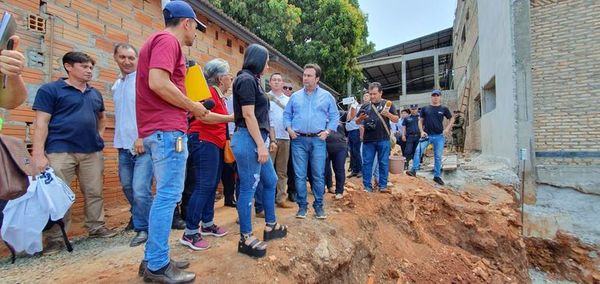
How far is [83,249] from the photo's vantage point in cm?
305

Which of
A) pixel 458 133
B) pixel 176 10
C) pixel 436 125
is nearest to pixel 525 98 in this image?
pixel 436 125

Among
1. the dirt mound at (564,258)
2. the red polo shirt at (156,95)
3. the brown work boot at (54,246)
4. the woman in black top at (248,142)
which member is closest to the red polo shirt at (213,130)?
the woman in black top at (248,142)

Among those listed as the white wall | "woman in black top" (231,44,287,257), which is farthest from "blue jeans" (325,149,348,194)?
the white wall

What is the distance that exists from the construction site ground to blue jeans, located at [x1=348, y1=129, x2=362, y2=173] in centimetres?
35

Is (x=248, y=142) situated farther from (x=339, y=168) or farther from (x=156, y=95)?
(x=339, y=168)

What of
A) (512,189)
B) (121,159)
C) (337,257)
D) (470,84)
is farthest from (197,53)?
(470,84)

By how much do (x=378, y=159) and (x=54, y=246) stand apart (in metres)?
4.39

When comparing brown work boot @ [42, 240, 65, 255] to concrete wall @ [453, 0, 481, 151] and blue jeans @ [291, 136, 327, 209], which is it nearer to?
blue jeans @ [291, 136, 327, 209]

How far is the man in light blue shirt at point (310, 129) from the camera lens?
400 cm

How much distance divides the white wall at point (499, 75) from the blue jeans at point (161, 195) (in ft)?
24.8

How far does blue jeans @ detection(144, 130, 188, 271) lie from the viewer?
217 cm

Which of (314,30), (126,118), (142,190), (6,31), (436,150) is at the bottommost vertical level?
(142,190)

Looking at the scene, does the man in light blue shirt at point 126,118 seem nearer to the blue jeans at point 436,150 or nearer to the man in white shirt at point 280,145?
the man in white shirt at point 280,145

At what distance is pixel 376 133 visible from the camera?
535cm
